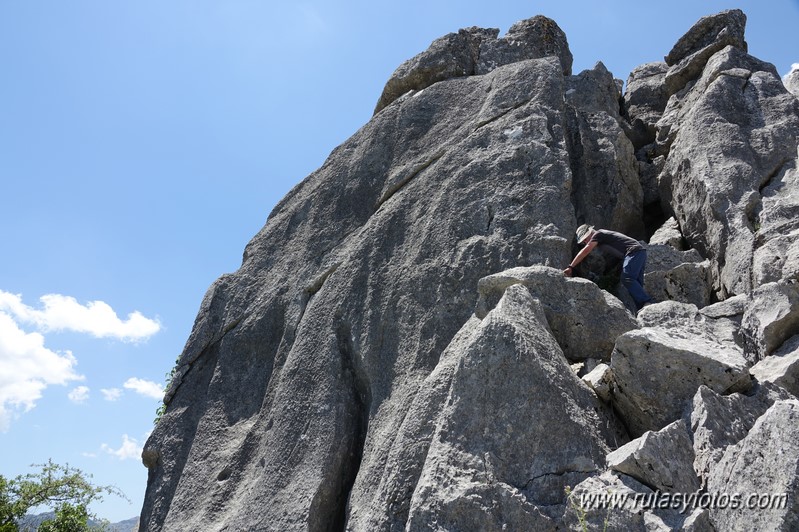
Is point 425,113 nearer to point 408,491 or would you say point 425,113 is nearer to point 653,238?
point 653,238

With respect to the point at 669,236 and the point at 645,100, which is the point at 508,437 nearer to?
the point at 669,236

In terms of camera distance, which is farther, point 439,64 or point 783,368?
point 439,64

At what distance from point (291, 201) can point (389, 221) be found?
4574 mm

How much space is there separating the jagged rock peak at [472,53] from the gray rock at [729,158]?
175 inches

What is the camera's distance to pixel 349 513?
10.2 m

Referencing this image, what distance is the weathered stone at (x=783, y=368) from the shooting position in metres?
8.13

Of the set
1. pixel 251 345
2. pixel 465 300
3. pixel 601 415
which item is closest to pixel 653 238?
pixel 465 300

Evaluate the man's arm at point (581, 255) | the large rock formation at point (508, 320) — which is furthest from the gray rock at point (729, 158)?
the man's arm at point (581, 255)

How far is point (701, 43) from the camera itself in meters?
18.9

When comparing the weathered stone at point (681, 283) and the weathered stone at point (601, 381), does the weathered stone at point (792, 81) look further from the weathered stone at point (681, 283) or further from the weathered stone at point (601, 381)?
the weathered stone at point (601, 381)

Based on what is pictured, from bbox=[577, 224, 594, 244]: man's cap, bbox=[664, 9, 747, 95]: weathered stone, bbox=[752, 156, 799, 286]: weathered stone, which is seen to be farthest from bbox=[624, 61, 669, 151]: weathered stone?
bbox=[752, 156, 799, 286]: weathered stone

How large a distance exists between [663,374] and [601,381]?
2.84ft

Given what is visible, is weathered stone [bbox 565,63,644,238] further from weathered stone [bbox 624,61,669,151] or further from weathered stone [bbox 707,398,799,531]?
weathered stone [bbox 707,398,799,531]

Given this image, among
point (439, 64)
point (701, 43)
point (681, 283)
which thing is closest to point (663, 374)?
point (681, 283)
